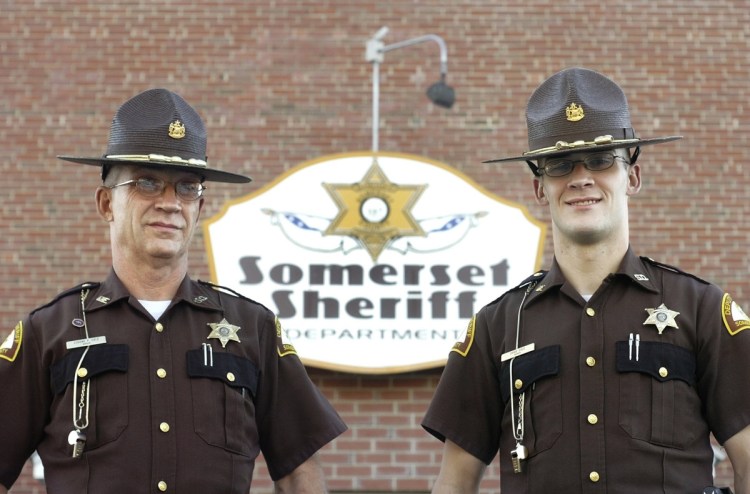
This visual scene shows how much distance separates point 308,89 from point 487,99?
4.41 feet

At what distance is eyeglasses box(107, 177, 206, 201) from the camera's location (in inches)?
162

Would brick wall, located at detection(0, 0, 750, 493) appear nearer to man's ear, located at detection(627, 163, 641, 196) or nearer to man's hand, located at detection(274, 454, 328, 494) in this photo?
man's hand, located at detection(274, 454, 328, 494)

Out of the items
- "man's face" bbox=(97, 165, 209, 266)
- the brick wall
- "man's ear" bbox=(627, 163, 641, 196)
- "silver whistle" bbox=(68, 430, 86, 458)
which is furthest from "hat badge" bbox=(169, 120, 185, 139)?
the brick wall

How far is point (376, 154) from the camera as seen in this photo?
351 inches

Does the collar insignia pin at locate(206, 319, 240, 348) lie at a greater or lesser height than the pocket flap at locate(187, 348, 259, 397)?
greater

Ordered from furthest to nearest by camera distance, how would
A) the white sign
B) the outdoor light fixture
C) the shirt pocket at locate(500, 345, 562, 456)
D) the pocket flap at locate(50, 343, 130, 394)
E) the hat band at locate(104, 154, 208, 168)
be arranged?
1. the outdoor light fixture
2. the white sign
3. the hat band at locate(104, 154, 208, 168)
4. the pocket flap at locate(50, 343, 130, 394)
5. the shirt pocket at locate(500, 345, 562, 456)

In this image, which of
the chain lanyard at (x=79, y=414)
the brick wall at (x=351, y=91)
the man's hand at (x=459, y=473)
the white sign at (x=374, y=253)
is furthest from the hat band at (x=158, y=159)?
the brick wall at (x=351, y=91)

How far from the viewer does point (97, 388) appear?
3.97 meters

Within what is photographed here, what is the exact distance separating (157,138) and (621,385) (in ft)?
5.74

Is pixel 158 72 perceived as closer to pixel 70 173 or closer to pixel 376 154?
pixel 70 173

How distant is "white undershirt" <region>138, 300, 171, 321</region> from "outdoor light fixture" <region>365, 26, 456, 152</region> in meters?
4.94

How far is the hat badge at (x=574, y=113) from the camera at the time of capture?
13.1 ft

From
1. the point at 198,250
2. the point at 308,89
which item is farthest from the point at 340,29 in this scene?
the point at 198,250

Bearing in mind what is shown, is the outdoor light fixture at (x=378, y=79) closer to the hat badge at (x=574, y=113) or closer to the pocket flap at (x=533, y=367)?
the hat badge at (x=574, y=113)
